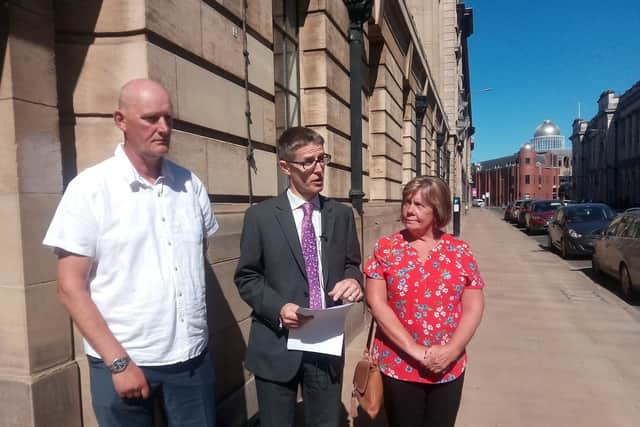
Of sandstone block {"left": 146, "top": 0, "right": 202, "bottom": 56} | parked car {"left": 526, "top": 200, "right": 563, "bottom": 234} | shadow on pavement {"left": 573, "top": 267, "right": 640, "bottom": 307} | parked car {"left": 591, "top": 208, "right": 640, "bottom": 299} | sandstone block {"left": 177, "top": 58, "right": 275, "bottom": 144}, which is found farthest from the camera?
parked car {"left": 526, "top": 200, "right": 563, "bottom": 234}

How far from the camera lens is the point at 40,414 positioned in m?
2.33

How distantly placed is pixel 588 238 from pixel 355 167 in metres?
10.6

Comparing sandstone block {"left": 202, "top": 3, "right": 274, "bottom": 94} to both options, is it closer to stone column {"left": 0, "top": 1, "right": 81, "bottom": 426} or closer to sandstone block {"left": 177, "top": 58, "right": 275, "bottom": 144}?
sandstone block {"left": 177, "top": 58, "right": 275, "bottom": 144}

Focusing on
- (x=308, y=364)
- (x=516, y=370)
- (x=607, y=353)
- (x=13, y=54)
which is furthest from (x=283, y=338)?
(x=607, y=353)

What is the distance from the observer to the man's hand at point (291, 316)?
6.84ft

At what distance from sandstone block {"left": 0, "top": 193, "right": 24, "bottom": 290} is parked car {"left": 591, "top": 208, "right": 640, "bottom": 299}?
910cm

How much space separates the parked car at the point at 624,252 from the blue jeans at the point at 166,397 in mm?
8460

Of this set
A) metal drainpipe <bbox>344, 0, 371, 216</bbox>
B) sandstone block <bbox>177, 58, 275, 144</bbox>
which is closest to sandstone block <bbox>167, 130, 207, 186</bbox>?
sandstone block <bbox>177, 58, 275, 144</bbox>

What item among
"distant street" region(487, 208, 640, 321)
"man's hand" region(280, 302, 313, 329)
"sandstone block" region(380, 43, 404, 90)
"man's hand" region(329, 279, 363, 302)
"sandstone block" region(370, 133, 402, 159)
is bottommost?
"distant street" region(487, 208, 640, 321)

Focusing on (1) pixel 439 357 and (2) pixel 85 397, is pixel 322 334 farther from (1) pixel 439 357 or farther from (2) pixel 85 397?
(2) pixel 85 397

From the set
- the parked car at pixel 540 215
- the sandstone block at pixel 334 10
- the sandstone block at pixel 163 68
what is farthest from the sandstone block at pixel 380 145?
the parked car at pixel 540 215

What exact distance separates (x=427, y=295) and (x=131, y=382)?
144cm

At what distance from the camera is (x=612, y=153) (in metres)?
88.8

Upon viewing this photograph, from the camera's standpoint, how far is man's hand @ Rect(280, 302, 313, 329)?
2.08 metres
